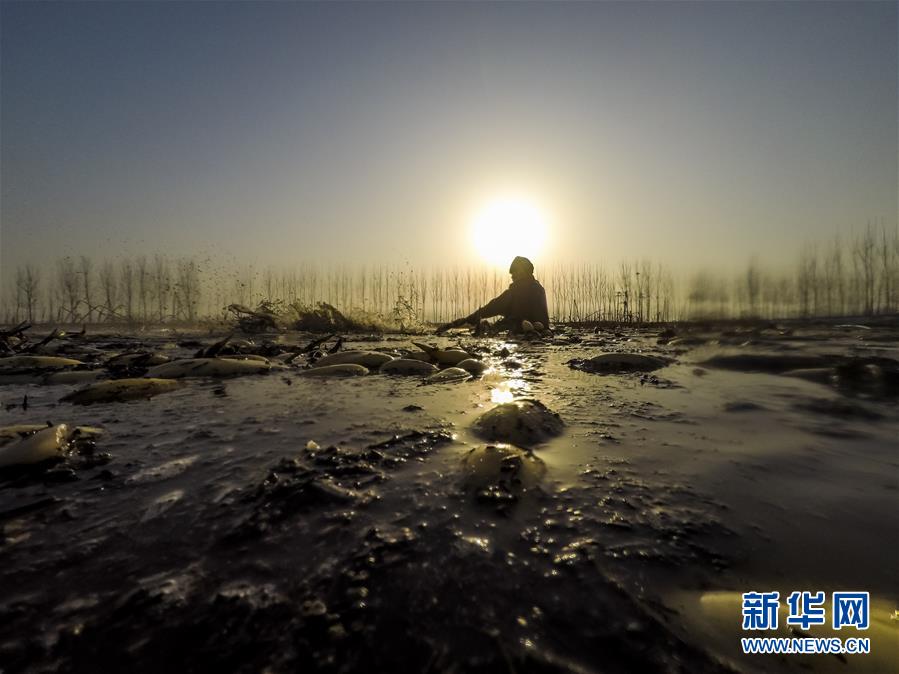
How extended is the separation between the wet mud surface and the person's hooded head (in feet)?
43.9

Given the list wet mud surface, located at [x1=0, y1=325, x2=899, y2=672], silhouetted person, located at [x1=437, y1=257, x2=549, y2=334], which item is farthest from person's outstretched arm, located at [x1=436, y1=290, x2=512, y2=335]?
wet mud surface, located at [x1=0, y1=325, x2=899, y2=672]

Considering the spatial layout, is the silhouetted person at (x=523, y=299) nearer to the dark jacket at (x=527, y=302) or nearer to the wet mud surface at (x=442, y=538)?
the dark jacket at (x=527, y=302)

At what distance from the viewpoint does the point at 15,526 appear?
1.47 metres

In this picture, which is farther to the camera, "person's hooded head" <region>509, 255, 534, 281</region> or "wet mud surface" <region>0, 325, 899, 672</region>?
"person's hooded head" <region>509, 255, 534, 281</region>

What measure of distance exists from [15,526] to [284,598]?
125 centimetres

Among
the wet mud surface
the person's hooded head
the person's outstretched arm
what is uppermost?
the person's hooded head

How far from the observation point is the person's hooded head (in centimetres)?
1614

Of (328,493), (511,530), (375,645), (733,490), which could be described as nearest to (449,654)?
(375,645)

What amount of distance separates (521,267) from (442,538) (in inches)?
611

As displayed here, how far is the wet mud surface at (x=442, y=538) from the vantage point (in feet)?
3.03

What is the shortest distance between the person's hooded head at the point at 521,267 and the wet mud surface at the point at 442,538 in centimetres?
1337

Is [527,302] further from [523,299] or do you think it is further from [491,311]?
[491,311]

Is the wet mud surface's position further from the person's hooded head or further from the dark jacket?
the person's hooded head

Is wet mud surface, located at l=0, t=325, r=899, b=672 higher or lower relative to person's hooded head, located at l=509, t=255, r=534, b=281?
lower
